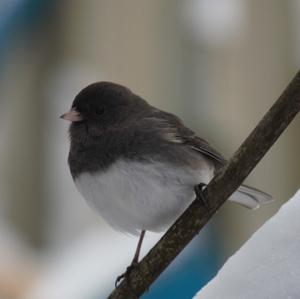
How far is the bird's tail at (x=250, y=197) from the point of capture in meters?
1.33

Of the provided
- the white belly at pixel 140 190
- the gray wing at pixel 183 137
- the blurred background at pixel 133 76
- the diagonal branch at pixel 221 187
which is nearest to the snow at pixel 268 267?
the diagonal branch at pixel 221 187

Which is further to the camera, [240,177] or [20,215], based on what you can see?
[20,215]

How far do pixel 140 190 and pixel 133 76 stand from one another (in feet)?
7.63

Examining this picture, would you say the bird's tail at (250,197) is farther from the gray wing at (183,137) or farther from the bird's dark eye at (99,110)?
the bird's dark eye at (99,110)

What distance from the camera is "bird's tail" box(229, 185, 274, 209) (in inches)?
52.2

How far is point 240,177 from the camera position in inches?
29.5

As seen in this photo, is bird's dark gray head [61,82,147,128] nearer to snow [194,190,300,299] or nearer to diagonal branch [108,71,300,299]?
diagonal branch [108,71,300,299]

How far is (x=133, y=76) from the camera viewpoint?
3.48 m

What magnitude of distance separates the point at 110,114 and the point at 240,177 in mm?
632

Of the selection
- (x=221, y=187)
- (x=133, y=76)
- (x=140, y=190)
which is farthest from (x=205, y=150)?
(x=133, y=76)

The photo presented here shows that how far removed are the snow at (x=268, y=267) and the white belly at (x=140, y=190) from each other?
1.73 feet

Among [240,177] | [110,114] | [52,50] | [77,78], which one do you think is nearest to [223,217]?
[77,78]

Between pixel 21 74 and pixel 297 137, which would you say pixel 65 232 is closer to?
pixel 21 74

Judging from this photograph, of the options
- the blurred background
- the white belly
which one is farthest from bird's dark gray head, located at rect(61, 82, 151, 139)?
the blurred background
